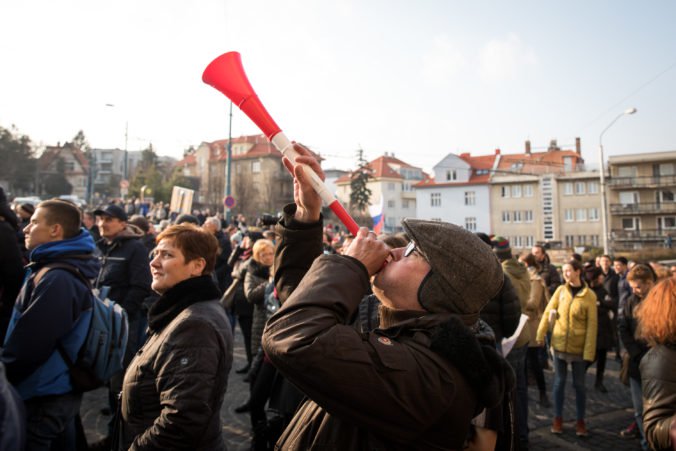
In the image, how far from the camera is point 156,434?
2.42m

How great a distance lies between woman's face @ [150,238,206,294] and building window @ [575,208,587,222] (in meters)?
57.7

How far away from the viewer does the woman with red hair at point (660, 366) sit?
285cm

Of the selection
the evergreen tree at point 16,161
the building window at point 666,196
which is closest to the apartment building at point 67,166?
the evergreen tree at point 16,161

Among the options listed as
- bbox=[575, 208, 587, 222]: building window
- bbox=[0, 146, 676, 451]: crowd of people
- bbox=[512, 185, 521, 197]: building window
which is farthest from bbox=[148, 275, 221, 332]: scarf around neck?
bbox=[512, 185, 521, 197]: building window

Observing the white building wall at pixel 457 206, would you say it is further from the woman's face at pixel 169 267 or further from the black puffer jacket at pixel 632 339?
the woman's face at pixel 169 267

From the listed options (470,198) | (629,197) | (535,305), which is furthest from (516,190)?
(535,305)

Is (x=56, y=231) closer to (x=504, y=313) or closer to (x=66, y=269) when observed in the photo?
(x=66, y=269)

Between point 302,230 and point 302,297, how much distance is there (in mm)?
653

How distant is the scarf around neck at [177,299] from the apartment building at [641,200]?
55.7 m

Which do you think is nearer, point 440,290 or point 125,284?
point 440,290

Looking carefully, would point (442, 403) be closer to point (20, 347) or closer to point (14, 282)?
point (20, 347)

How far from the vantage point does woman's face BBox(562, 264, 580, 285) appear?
6.37 meters

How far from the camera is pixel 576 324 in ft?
20.5

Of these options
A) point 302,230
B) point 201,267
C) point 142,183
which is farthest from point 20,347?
point 142,183
